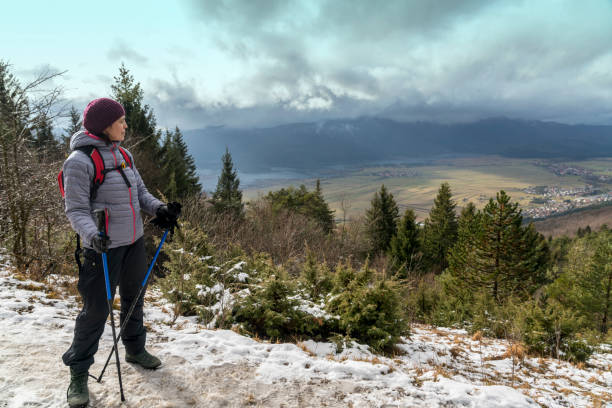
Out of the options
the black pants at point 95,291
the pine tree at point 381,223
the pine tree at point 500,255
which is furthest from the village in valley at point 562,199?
the black pants at point 95,291

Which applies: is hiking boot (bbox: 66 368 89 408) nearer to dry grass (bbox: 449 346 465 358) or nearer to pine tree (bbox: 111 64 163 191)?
dry grass (bbox: 449 346 465 358)

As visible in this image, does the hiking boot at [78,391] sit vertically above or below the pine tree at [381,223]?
above

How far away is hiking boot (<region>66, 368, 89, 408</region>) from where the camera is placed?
2.60 metres

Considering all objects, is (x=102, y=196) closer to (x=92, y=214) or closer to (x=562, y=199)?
(x=92, y=214)

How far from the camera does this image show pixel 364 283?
620 cm

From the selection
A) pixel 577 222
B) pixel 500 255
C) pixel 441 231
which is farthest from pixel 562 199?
pixel 500 255

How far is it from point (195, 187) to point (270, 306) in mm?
25461

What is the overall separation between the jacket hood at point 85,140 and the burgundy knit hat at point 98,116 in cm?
5

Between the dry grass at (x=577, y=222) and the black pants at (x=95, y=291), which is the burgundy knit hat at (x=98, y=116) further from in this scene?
the dry grass at (x=577, y=222)

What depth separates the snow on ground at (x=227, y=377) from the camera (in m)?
2.91

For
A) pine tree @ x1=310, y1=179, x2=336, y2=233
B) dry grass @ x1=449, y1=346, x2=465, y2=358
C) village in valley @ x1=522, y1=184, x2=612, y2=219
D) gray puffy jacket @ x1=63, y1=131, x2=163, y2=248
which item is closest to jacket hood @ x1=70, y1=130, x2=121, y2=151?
gray puffy jacket @ x1=63, y1=131, x2=163, y2=248

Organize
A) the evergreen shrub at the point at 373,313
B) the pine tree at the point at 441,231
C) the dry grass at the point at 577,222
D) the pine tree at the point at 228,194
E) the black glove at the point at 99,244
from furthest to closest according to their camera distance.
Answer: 1. the dry grass at the point at 577,222
2. the pine tree at the point at 441,231
3. the pine tree at the point at 228,194
4. the evergreen shrub at the point at 373,313
5. the black glove at the point at 99,244

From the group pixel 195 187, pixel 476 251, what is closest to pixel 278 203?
pixel 195 187

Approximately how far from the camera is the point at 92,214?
8.58 ft
